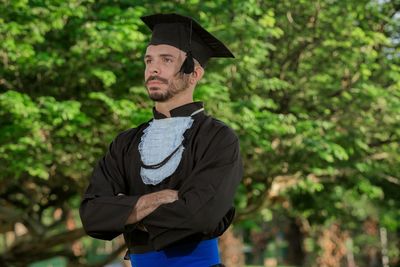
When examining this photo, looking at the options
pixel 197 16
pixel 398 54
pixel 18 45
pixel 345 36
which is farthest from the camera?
pixel 398 54

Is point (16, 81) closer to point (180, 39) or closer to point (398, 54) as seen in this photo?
point (398, 54)

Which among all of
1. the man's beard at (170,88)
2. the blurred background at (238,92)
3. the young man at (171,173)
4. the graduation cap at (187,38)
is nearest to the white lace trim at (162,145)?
the young man at (171,173)

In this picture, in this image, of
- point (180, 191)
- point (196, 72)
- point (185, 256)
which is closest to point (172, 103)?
point (196, 72)

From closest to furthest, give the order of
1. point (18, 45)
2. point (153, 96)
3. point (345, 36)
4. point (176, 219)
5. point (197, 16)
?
point (176, 219) → point (153, 96) → point (18, 45) → point (197, 16) → point (345, 36)

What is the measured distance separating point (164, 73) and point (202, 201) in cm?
68

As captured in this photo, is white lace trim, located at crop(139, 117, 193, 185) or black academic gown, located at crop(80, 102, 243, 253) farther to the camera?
white lace trim, located at crop(139, 117, 193, 185)

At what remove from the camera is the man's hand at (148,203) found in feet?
12.7

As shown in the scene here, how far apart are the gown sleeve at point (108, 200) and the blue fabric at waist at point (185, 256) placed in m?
0.22

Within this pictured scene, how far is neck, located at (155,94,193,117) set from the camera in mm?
4172

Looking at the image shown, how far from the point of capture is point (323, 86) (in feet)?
50.6

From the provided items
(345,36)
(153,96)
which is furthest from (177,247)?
(345,36)

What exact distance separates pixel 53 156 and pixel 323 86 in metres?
5.16

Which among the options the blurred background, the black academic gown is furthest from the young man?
the blurred background

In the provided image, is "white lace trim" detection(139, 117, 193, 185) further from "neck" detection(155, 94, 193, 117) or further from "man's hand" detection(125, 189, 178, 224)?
"man's hand" detection(125, 189, 178, 224)
